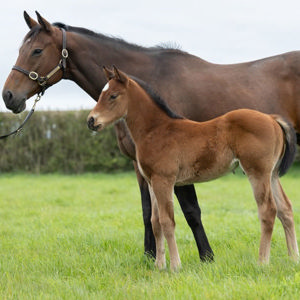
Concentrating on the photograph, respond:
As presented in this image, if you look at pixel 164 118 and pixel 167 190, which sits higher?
pixel 164 118

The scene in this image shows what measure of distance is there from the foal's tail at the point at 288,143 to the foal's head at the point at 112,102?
Result: 1.46m

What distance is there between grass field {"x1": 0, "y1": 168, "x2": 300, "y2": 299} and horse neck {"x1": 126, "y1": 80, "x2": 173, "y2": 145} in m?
1.34

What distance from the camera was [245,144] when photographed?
4.15 m

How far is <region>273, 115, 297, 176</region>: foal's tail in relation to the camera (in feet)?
14.2

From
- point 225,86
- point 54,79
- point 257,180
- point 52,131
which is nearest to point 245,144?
point 257,180

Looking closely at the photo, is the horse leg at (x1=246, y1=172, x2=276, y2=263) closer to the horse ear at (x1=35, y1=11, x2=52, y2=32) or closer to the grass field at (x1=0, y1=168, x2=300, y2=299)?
the grass field at (x1=0, y1=168, x2=300, y2=299)

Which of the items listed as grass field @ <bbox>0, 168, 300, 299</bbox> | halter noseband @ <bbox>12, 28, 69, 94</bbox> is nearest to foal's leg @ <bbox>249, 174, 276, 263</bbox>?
grass field @ <bbox>0, 168, 300, 299</bbox>

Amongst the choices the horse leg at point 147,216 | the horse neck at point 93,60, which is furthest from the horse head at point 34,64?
the horse leg at point 147,216

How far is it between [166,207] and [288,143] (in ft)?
4.26

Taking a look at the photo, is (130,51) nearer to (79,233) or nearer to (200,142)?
(200,142)

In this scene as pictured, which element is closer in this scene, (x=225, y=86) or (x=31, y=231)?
(x=225, y=86)

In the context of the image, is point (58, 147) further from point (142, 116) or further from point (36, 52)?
point (142, 116)

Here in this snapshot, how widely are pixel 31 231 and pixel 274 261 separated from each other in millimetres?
4043

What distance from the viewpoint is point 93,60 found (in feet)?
16.8
